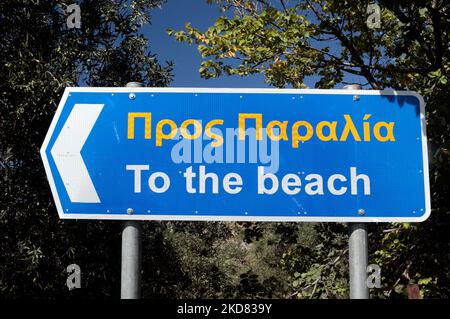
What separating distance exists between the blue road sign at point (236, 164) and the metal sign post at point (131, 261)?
2.4 inches

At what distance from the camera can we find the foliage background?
797 centimetres

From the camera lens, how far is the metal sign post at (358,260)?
8.22 ft

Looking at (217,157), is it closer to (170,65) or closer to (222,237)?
(170,65)

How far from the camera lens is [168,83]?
51.1 feet

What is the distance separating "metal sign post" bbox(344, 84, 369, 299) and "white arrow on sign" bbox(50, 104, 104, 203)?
1.27m

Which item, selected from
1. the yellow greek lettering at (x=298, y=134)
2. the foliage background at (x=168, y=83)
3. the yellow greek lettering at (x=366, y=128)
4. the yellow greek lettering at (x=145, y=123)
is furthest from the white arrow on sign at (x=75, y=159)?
the foliage background at (x=168, y=83)

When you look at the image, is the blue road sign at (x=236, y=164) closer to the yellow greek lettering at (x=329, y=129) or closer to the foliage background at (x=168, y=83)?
the yellow greek lettering at (x=329, y=129)

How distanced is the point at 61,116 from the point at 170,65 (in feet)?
42.9

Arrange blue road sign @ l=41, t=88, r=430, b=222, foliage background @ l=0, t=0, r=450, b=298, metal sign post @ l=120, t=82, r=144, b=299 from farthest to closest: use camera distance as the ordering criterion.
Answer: foliage background @ l=0, t=0, r=450, b=298
blue road sign @ l=41, t=88, r=430, b=222
metal sign post @ l=120, t=82, r=144, b=299

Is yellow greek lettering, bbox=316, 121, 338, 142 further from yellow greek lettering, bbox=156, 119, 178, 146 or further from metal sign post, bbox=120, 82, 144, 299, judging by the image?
metal sign post, bbox=120, 82, 144, 299

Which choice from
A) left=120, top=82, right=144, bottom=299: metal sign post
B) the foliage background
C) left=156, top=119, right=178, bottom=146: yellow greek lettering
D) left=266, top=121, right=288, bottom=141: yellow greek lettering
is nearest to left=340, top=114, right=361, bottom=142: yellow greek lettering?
left=266, top=121, right=288, bottom=141: yellow greek lettering

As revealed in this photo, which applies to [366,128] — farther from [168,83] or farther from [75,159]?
[168,83]

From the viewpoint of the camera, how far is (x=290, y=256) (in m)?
10.4
